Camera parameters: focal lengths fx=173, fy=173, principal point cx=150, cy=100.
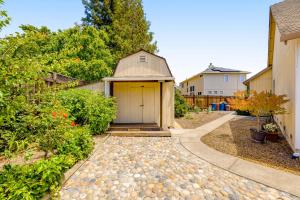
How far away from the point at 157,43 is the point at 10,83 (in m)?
23.6

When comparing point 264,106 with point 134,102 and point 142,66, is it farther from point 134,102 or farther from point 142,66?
point 134,102

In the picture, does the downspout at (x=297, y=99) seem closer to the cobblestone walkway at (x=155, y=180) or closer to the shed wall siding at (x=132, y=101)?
the cobblestone walkway at (x=155, y=180)

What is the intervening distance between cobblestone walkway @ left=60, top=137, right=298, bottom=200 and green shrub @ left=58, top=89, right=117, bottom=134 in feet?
7.94

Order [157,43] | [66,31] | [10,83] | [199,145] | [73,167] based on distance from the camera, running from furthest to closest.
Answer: [157,43] < [66,31] < [199,145] < [73,167] < [10,83]

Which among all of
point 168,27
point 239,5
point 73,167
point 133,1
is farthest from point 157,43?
point 73,167

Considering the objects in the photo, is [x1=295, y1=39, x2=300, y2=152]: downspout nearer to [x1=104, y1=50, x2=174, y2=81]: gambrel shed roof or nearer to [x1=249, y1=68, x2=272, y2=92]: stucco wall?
[x1=104, y1=50, x2=174, y2=81]: gambrel shed roof

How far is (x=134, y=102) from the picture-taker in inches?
417

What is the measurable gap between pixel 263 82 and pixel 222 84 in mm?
12575

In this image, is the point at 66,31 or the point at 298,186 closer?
the point at 298,186

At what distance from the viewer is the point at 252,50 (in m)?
13.5

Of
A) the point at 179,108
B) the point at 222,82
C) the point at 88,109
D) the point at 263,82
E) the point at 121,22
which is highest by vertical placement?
the point at 121,22

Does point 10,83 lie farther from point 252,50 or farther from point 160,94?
point 252,50

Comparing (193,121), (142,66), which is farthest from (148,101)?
(193,121)

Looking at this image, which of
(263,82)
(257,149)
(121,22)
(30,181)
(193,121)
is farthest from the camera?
(121,22)
